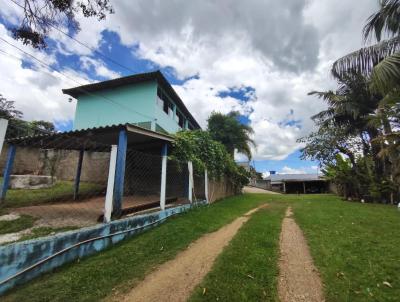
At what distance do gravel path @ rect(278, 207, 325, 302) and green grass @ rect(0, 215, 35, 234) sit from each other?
5.29 metres

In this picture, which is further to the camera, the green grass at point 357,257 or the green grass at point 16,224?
the green grass at point 16,224

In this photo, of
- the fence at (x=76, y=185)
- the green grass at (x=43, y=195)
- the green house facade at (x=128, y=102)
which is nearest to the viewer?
the fence at (x=76, y=185)

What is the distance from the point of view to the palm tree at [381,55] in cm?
671

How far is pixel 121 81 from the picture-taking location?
45.0 feet

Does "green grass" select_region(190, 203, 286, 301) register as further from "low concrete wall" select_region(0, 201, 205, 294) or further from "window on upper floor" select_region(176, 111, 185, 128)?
"window on upper floor" select_region(176, 111, 185, 128)

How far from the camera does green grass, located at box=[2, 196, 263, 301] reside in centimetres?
304

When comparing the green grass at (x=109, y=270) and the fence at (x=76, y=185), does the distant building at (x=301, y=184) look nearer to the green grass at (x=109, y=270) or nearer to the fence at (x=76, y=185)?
the fence at (x=76, y=185)

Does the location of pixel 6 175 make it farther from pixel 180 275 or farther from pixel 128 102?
pixel 128 102

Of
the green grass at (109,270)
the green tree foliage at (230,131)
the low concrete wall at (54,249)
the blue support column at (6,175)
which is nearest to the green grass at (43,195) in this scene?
the blue support column at (6,175)

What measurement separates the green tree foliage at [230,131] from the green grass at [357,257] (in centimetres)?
1408

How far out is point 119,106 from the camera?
13.9 meters

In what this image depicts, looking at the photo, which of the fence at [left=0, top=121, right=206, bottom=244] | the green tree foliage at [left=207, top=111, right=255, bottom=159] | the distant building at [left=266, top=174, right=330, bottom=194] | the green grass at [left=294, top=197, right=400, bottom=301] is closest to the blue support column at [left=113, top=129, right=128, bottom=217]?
the fence at [left=0, top=121, right=206, bottom=244]

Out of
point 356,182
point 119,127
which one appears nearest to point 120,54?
point 119,127

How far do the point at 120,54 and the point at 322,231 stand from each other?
10.4 metres
